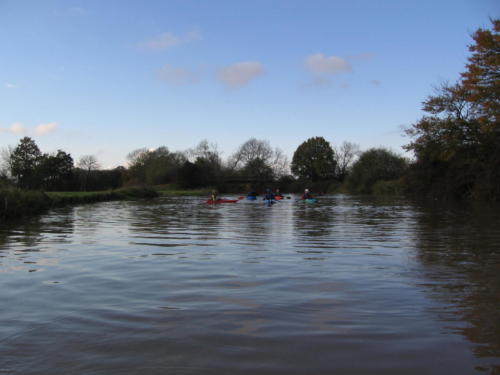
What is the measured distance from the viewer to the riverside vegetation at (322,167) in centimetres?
2431

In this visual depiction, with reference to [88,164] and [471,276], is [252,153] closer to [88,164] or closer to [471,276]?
[88,164]

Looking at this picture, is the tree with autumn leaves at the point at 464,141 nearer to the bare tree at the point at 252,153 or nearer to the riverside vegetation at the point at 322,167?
the riverside vegetation at the point at 322,167

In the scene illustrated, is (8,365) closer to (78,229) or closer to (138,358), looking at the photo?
(138,358)

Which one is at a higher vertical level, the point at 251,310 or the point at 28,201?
the point at 28,201

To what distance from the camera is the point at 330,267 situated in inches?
269

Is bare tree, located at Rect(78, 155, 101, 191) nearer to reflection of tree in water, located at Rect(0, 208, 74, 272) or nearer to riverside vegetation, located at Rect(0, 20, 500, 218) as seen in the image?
riverside vegetation, located at Rect(0, 20, 500, 218)

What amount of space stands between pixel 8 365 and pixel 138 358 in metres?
0.94

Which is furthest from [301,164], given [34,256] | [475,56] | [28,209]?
[34,256]

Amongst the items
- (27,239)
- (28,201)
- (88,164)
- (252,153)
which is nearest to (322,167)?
(252,153)

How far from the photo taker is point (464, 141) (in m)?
32.3

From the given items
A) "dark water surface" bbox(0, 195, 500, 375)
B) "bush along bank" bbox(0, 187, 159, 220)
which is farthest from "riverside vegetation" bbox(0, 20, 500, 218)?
"dark water surface" bbox(0, 195, 500, 375)

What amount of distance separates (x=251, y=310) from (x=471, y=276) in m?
3.53

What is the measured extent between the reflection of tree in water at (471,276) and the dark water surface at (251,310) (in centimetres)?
2

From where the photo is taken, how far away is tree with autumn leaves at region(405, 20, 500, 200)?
960 inches
